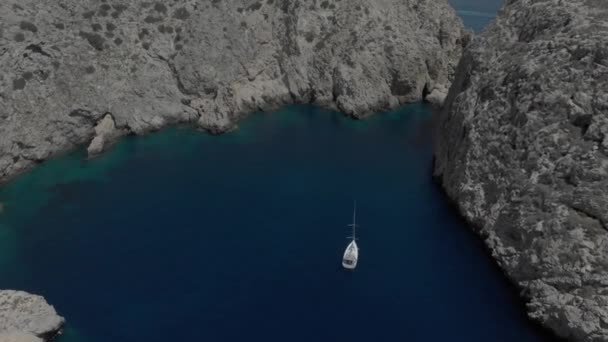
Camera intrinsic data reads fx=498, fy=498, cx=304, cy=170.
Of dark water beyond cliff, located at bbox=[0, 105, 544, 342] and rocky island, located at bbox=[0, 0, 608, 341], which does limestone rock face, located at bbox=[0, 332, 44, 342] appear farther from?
dark water beyond cliff, located at bbox=[0, 105, 544, 342]

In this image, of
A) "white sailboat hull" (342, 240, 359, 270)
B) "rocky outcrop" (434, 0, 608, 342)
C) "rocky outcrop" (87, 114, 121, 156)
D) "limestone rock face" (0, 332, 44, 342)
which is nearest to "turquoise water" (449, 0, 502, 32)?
"rocky outcrop" (434, 0, 608, 342)

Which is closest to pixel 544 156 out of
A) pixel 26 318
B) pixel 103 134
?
pixel 26 318

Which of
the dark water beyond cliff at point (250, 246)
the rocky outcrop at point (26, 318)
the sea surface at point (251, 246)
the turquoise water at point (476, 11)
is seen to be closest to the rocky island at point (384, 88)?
the rocky outcrop at point (26, 318)

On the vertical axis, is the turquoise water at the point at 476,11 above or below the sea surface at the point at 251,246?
above

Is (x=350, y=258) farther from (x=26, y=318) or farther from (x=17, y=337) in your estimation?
(x=17, y=337)

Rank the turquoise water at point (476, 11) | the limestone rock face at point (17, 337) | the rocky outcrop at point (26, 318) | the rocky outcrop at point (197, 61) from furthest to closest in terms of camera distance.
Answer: the turquoise water at point (476, 11) < the rocky outcrop at point (197, 61) < the rocky outcrop at point (26, 318) < the limestone rock face at point (17, 337)

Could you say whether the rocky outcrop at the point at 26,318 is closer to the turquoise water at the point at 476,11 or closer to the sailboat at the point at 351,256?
the sailboat at the point at 351,256

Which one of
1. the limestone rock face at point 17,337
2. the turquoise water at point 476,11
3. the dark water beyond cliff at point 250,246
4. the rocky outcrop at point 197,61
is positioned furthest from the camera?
the turquoise water at point 476,11
